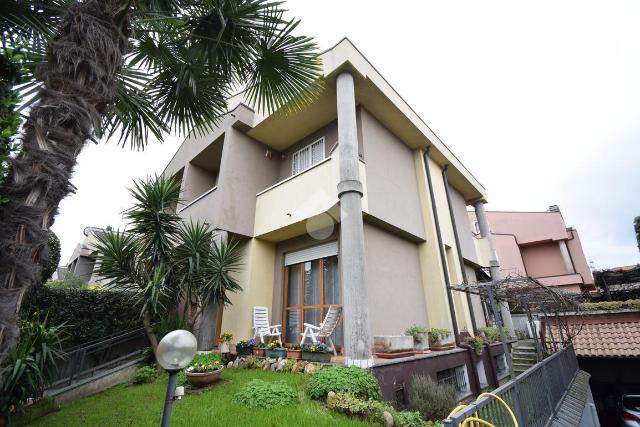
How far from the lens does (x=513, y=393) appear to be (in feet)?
11.2

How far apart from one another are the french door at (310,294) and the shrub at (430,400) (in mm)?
2474

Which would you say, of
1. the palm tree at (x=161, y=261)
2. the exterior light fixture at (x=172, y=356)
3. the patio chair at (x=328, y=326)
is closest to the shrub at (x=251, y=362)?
the patio chair at (x=328, y=326)

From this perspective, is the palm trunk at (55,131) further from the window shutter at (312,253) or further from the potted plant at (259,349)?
the window shutter at (312,253)

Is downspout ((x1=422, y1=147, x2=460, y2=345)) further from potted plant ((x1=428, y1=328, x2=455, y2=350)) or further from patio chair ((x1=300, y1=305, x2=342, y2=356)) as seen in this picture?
patio chair ((x1=300, y1=305, x2=342, y2=356))

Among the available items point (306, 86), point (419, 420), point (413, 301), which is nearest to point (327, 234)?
point (413, 301)

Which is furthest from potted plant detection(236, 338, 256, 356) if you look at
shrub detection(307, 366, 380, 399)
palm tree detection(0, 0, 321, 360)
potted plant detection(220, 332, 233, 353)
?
palm tree detection(0, 0, 321, 360)

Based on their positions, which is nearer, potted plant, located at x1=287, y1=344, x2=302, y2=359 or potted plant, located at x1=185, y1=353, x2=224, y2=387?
potted plant, located at x1=185, y1=353, x2=224, y2=387

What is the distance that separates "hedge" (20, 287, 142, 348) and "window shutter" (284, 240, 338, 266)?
464 centimetres

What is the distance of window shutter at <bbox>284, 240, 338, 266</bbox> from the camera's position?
27.8 feet

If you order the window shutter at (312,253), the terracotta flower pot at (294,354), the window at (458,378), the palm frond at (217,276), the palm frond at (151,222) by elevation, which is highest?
the palm frond at (151,222)

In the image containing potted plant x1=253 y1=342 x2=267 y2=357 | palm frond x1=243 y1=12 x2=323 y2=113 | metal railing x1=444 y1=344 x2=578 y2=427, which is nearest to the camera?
metal railing x1=444 y1=344 x2=578 y2=427

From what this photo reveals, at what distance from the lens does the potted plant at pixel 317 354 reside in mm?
6230

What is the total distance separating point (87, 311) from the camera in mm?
8320

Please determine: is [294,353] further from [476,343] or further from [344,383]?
[476,343]
